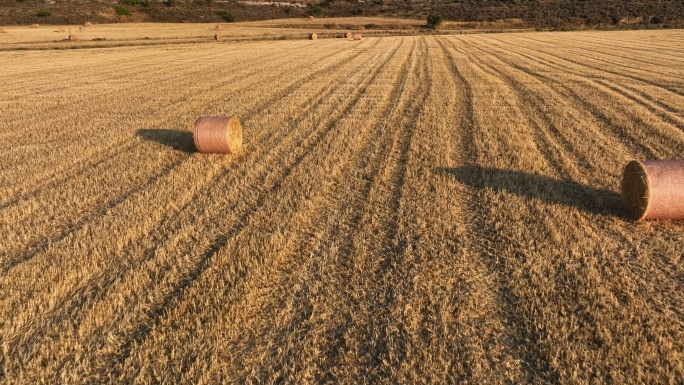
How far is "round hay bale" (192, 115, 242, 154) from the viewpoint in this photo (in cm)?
923

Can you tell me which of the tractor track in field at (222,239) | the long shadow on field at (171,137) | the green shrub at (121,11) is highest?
the green shrub at (121,11)

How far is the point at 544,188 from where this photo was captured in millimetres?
7512

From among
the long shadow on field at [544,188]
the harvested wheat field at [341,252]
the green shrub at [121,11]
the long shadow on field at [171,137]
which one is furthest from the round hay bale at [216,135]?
the green shrub at [121,11]

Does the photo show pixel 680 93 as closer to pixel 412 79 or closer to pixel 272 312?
pixel 412 79

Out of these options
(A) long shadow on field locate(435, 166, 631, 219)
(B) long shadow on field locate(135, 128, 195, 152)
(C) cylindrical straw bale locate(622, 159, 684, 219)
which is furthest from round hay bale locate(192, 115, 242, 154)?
(C) cylindrical straw bale locate(622, 159, 684, 219)

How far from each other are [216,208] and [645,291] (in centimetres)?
616

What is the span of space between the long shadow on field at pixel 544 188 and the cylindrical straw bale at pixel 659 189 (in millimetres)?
439

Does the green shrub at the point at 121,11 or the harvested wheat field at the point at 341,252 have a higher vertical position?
the green shrub at the point at 121,11

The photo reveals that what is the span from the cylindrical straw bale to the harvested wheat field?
0.29m

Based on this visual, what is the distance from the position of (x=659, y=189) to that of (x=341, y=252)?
15.5ft

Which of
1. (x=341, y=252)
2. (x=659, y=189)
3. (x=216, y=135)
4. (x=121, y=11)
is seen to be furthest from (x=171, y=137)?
(x=121, y=11)

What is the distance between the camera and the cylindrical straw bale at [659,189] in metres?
5.93

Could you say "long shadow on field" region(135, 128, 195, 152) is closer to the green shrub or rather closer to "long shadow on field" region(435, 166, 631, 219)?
"long shadow on field" region(435, 166, 631, 219)

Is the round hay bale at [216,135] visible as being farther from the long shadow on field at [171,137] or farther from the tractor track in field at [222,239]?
the tractor track in field at [222,239]
